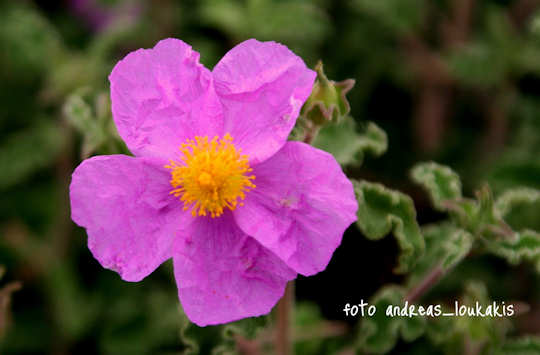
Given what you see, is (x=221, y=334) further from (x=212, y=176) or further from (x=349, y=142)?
(x=349, y=142)

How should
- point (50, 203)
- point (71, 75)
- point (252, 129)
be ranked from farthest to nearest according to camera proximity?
1. point (50, 203)
2. point (71, 75)
3. point (252, 129)

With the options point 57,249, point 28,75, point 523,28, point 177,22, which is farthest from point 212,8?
point 523,28

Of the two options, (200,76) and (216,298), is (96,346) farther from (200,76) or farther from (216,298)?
(200,76)

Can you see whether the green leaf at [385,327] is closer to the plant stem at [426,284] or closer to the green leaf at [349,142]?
the plant stem at [426,284]

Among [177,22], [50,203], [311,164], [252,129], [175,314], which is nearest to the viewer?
[311,164]

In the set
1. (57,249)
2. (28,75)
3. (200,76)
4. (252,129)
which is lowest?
(57,249)

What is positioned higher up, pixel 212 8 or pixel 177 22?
pixel 212 8
